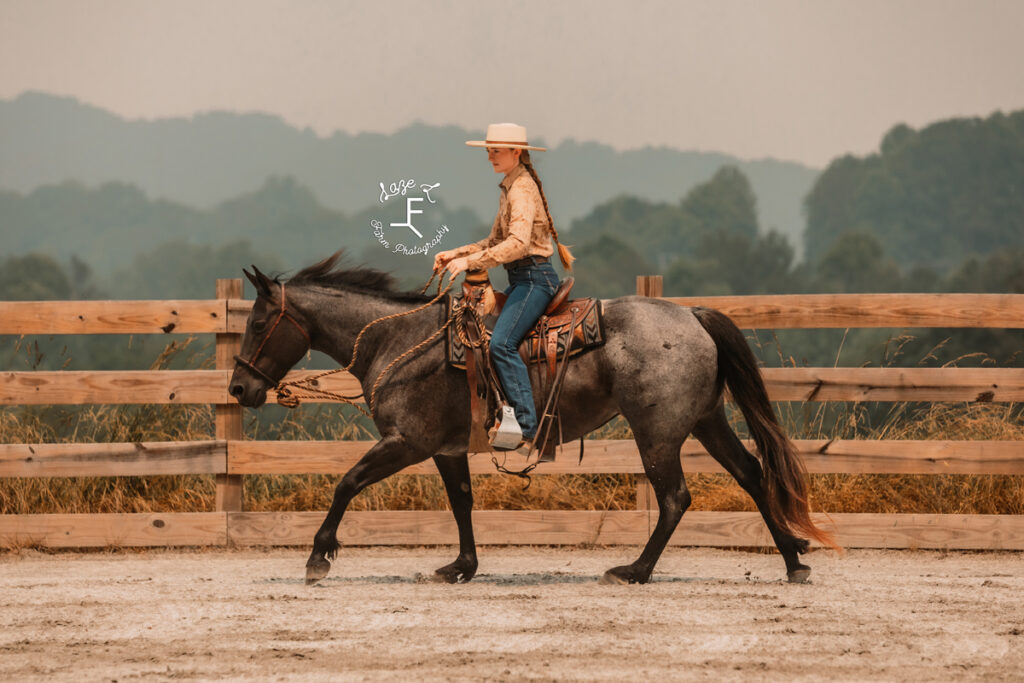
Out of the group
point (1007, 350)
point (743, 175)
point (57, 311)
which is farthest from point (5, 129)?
point (57, 311)

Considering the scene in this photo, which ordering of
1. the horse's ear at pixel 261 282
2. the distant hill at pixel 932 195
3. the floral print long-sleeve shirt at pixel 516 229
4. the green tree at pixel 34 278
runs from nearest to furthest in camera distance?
the floral print long-sleeve shirt at pixel 516 229
the horse's ear at pixel 261 282
the green tree at pixel 34 278
the distant hill at pixel 932 195

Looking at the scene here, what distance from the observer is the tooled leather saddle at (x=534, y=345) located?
6.29 meters

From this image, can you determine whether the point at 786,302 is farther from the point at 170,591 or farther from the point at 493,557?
the point at 170,591

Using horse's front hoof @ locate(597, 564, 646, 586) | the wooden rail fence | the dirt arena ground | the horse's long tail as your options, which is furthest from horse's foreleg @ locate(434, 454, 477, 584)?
the horse's long tail

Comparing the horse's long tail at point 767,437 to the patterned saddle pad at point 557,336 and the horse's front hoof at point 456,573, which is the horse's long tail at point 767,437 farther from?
the horse's front hoof at point 456,573

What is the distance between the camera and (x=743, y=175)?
111125 mm

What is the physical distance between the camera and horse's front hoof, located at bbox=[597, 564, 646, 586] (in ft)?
20.7

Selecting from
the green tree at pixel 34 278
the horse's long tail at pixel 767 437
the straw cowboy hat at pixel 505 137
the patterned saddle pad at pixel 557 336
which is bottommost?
the green tree at pixel 34 278

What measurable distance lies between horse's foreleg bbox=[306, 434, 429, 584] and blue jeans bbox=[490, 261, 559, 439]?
25.2 inches

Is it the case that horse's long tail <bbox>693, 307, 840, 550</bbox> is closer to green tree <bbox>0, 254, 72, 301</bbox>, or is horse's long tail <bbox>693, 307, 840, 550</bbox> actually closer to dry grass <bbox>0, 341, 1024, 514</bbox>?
dry grass <bbox>0, 341, 1024, 514</bbox>

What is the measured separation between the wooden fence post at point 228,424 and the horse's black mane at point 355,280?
4.39 ft

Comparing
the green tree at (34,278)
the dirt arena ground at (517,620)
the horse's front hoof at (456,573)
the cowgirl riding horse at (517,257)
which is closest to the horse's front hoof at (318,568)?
the dirt arena ground at (517,620)

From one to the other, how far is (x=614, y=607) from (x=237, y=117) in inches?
6789

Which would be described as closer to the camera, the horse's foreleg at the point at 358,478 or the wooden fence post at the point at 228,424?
the horse's foreleg at the point at 358,478
